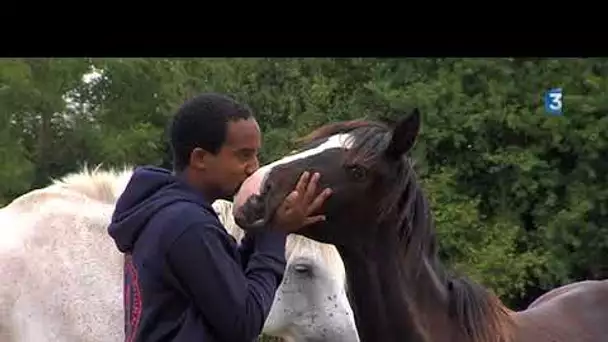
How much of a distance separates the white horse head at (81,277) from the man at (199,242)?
198 centimetres

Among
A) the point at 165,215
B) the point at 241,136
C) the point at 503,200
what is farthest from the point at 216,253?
the point at 503,200

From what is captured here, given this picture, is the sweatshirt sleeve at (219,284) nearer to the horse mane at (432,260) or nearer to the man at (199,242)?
the man at (199,242)

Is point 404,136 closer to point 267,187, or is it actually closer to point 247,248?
point 267,187

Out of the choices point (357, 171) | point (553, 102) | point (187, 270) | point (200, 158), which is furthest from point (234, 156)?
point (553, 102)

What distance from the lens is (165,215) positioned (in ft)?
7.80

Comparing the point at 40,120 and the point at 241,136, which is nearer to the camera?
the point at 241,136

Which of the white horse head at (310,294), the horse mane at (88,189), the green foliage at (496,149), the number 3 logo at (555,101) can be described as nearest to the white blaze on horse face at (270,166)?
the white horse head at (310,294)

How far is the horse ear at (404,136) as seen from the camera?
3.10 metres

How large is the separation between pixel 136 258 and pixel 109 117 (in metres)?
12.9

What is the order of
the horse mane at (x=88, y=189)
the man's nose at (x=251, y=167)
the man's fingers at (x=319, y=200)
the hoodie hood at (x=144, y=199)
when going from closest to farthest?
the hoodie hood at (x=144, y=199), the man's nose at (x=251, y=167), the man's fingers at (x=319, y=200), the horse mane at (x=88, y=189)

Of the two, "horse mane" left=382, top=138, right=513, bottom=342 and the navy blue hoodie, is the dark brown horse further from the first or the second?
the navy blue hoodie

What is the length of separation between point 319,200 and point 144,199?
1.55ft
